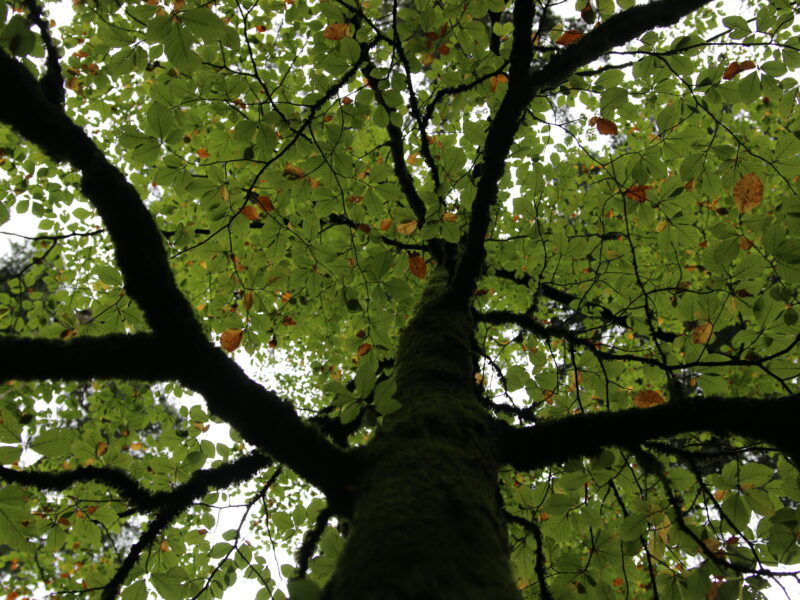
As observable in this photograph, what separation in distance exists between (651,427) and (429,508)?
2.90 ft

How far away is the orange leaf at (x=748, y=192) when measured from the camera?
6.84 feet

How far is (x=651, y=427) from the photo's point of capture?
1404 millimetres

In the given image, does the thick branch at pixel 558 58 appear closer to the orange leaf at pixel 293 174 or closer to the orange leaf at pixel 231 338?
the orange leaf at pixel 293 174

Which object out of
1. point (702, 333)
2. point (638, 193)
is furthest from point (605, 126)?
→ point (702, 333)

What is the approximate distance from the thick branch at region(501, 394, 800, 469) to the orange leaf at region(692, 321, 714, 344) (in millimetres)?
754

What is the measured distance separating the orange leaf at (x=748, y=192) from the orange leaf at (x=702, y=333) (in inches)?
23.4

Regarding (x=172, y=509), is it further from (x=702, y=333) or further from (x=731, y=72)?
(x=731, y=72)

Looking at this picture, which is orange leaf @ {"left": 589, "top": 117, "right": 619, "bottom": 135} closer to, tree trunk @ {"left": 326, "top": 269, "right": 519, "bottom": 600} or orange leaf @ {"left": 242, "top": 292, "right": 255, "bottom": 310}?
tree trunk @ {"left": 326, "top": 269, "right": 519, "bottom": 600}

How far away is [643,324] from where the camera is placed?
9.57ft

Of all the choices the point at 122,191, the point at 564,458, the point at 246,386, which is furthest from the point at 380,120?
the point at 564,458

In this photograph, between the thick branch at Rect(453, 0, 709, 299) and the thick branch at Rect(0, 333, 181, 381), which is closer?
the thick branch at Rect(0, 333, 181, 381)

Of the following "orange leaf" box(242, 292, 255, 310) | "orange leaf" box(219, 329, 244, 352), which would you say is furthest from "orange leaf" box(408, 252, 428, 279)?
"orange leaf" box(219, 329, 244, 352)

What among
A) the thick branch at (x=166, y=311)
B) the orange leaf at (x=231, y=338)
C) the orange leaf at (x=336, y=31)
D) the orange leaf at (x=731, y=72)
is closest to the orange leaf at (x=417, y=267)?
the orange leaf at (x=231, y=338)

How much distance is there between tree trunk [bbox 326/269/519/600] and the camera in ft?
2.58
